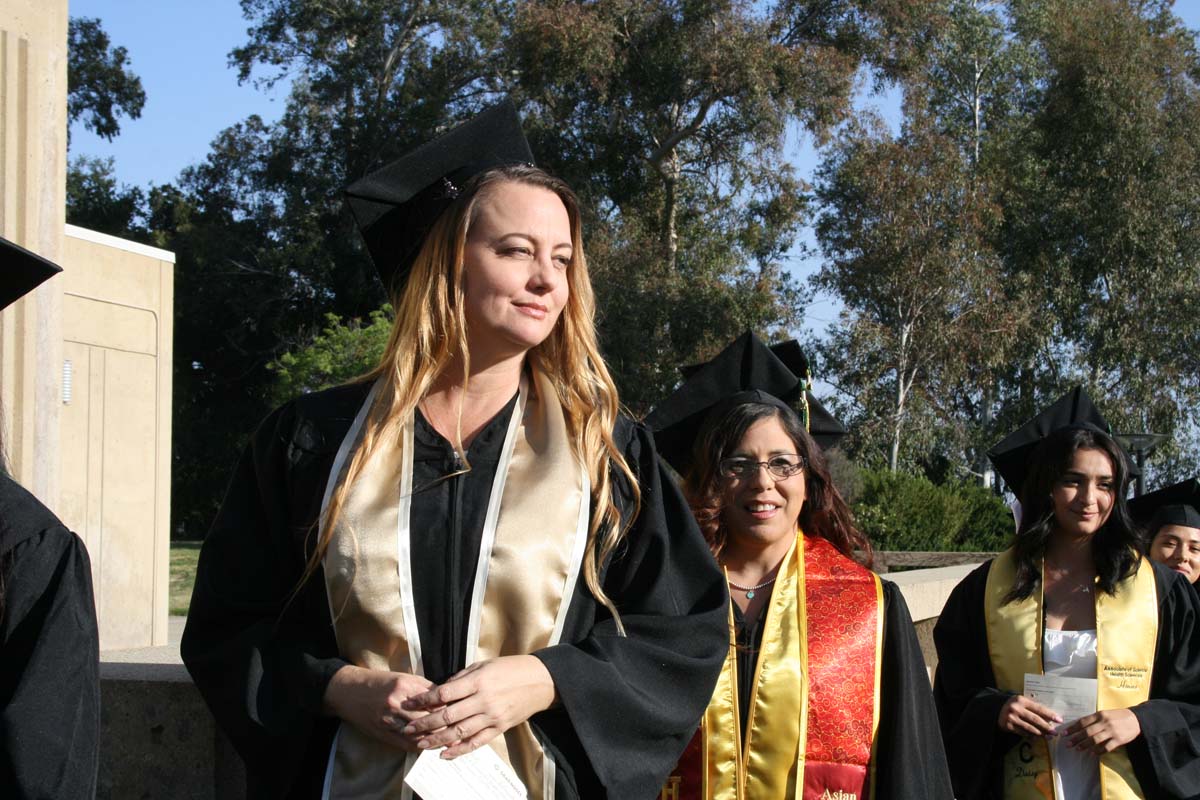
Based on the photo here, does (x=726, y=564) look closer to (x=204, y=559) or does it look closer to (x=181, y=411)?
(x=204, y=559)

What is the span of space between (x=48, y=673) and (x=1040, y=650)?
3384mm

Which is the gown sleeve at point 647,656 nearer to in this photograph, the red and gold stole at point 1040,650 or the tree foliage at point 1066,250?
the red and gold stole at point 1040,650

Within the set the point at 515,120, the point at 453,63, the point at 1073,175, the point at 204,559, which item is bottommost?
the point at 204,559

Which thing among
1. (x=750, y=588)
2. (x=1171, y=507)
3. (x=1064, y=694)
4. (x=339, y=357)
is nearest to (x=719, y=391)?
(x=750, y=588)

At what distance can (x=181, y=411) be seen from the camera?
33156 millimetres

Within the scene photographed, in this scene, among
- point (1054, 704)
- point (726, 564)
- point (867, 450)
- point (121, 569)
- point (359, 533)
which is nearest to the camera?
point (359, 533)

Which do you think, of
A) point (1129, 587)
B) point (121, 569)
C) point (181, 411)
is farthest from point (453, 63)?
point (1129, 587)

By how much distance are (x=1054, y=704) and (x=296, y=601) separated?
278 centimetres

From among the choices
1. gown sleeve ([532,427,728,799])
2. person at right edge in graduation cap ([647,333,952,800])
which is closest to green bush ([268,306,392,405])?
person at right edge in graduation cap ([647,333,952,800])

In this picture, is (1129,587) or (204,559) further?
(1129,587)

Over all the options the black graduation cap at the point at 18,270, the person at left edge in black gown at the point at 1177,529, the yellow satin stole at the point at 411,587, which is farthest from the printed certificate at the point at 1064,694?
the black graduation cap at the point at 18,270

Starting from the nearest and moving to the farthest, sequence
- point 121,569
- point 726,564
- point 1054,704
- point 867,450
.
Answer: point 726,564
point 1054,704
point 121,569
point 867,450

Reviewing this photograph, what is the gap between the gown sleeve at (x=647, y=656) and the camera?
2.46 meters

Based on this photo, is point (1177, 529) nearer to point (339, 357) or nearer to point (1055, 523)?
point (1055, 523)
